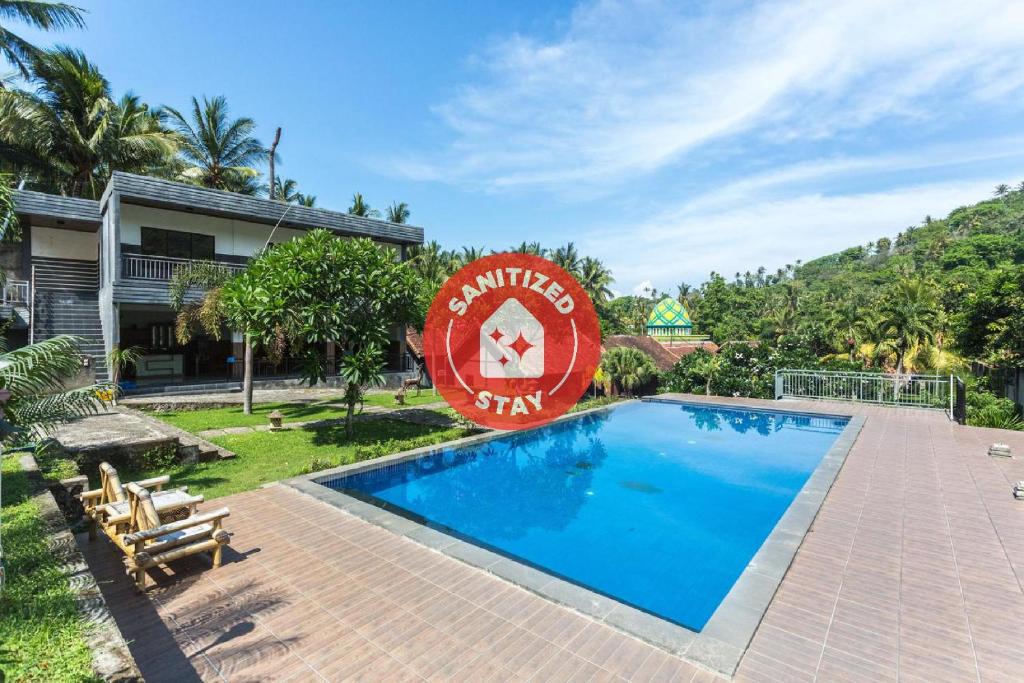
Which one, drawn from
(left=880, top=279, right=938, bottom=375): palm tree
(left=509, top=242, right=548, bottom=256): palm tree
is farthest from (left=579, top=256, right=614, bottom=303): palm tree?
(left=880, top=279, right=938, bottom=375): palm tree

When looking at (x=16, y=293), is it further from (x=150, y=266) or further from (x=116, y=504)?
(x=116, y=504)

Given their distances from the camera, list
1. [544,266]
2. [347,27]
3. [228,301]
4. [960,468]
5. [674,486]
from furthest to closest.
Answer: [544,266] < [347,27] < [228,301] < [674,486] < [960,468]

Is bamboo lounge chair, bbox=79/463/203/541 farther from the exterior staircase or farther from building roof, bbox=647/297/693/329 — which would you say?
building roof, bbox=647/297/693/329

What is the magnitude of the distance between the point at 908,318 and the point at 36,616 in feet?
108

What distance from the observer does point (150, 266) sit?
18031 mm

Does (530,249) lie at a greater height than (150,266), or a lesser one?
greater

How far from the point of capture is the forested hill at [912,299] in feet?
53.0

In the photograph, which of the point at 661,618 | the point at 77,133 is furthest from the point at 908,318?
the point at 77,133

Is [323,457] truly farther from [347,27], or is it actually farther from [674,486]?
[347,27]

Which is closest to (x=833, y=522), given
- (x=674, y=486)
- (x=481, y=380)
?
(x=674, y=486)

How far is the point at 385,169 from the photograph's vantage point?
2092 centimetres

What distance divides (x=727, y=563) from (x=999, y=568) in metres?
2.85

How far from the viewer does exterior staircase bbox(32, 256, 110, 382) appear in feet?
55.1

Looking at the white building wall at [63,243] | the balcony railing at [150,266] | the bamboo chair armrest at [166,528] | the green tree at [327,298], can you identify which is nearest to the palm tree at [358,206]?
the white building wall at [63,243]
